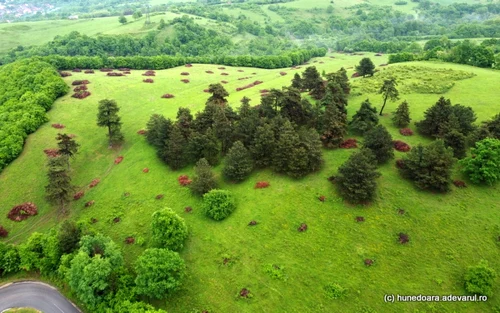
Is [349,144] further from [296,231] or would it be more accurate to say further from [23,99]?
[23,99]

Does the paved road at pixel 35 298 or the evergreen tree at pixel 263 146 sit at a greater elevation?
the evergreen tree at pixel 263 146

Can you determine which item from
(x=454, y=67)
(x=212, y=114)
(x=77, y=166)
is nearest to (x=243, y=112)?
(x=212, y=114)

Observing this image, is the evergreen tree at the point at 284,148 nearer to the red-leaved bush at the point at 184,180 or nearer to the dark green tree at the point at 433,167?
the red-leaved bush at the point at 184,180

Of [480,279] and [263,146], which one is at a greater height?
[263,146]

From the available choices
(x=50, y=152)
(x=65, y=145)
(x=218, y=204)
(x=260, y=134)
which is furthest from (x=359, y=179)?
(x=50, y=152)

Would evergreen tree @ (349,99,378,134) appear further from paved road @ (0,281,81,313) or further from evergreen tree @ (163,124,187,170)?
paved road @ (0,281,81,313)

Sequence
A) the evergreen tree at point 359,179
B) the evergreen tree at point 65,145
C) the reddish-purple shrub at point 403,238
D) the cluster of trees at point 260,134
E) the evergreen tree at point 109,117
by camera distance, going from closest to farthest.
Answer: the reddish-purple shrub at point 403,238
the evergreen tree at point 359,179
the cluster of trees at point 260,134
the evergreen tree at point 65,145
the evergreen tree at point 109,117

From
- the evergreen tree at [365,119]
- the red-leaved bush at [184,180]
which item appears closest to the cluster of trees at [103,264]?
the red-leaved bush at [184,180]

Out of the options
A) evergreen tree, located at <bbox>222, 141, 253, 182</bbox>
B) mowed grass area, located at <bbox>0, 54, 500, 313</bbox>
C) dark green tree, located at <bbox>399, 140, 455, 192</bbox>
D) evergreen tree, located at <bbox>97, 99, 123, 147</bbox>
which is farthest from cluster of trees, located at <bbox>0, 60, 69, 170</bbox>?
dark green tree, located at <bbox>399, 140, 455, 192</bbox>
